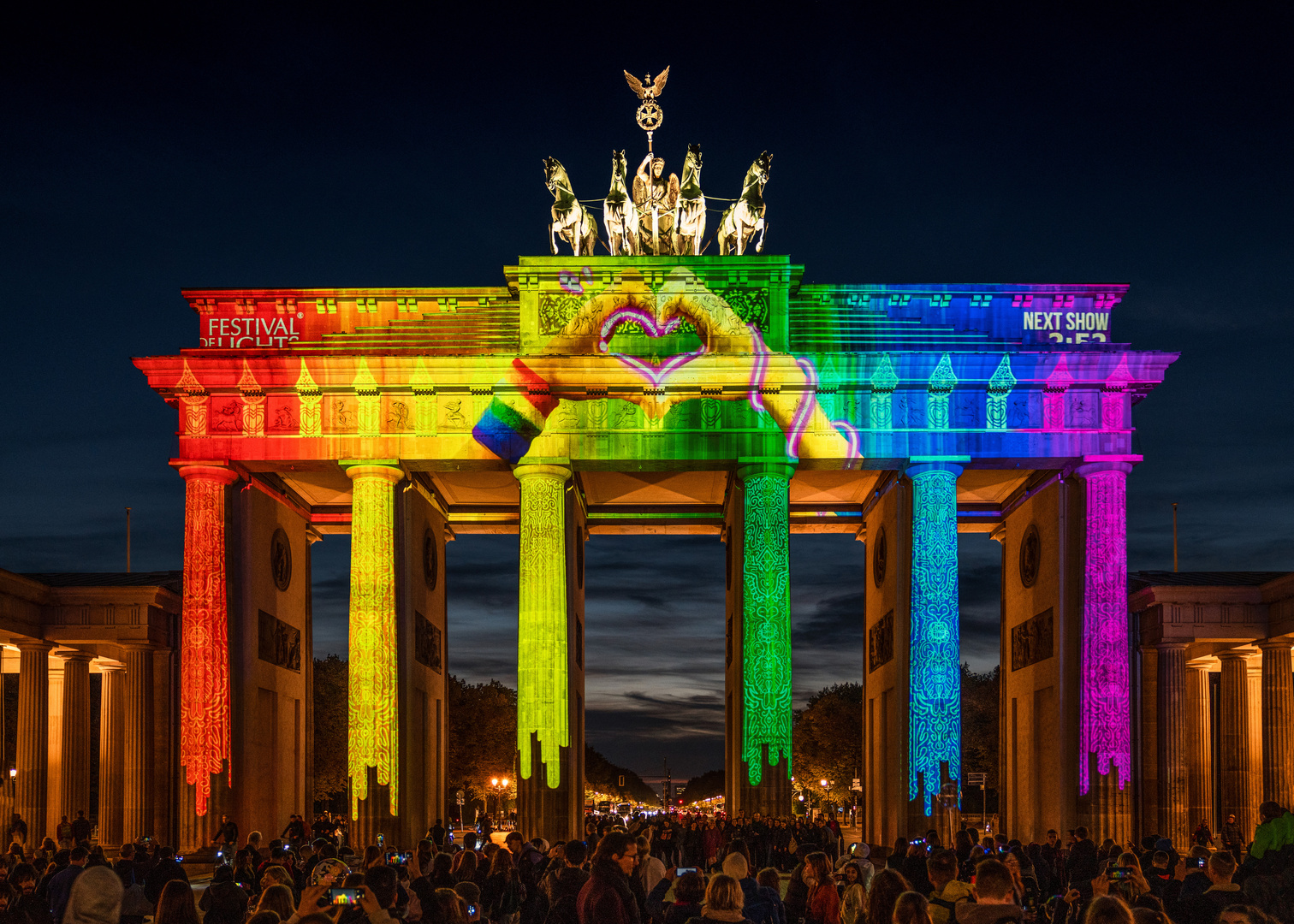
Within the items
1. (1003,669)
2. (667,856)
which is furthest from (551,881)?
(1003,669)

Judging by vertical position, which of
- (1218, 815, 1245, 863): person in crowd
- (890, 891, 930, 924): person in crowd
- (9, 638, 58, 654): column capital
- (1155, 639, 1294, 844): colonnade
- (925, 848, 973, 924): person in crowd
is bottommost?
(1218, 815, 1245, 863): person in crowd

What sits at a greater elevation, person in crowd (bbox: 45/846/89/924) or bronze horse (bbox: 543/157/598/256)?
Answer: bronze horse (bbox: 543/157/598/256)

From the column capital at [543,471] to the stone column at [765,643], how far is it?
214 inches

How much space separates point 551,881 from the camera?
13469mm

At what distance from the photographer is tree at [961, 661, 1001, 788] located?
93500mm

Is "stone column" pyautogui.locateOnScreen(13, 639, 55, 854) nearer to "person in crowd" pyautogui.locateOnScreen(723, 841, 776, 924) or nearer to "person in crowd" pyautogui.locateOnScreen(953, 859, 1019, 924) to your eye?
"person in crowd" pyautogui.locateOnScreen(723, 841, 776, 924)

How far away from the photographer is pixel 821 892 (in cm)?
1393

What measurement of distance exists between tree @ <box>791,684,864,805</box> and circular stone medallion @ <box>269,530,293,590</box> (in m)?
62.5

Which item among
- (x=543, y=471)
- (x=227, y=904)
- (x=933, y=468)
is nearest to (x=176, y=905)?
(x=227, y=904)

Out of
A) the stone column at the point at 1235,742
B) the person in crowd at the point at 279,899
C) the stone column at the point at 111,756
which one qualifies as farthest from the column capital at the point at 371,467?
the person in crowd at the point at 279,899

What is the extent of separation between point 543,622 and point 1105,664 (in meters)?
16.7

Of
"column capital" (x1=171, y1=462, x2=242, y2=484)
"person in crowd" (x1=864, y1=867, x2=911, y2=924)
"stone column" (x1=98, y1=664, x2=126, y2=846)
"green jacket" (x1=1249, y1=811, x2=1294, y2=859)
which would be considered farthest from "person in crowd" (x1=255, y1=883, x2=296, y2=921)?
"stone column" (x1=98, y1=664, x2=126, y2=846)

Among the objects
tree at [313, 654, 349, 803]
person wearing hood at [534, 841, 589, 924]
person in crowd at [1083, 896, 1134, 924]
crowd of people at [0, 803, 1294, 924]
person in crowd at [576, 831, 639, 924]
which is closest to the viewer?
person in crowd at [1083, 896, 1134, 924]

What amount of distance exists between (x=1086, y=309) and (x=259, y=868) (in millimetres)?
33159
